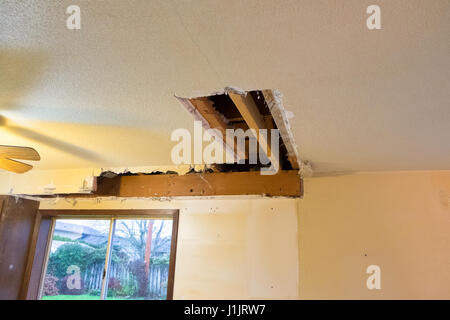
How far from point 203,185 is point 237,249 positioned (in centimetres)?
59

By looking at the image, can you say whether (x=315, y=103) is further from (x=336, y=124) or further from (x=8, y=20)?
(x=8, y=20)

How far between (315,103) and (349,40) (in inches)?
16.8

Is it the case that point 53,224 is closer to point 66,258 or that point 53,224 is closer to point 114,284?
point 66,258

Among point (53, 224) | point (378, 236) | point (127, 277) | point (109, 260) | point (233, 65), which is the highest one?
point (233, 65)

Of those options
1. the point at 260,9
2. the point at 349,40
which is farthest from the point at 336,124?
the point at 260,9

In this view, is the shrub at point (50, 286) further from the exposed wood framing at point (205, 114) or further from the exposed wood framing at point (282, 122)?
the exposed wood framing at point (282, 122)

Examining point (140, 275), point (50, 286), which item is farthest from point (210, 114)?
point (50, 286)

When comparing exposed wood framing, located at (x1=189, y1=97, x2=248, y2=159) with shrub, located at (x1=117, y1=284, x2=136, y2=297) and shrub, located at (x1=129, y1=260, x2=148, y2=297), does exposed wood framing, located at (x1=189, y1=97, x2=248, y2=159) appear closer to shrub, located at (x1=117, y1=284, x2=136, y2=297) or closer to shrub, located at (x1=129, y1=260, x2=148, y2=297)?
shrub, located at (x1=129, y1=260, x2=148, y2=297)

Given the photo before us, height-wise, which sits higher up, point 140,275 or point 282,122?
point 282,122

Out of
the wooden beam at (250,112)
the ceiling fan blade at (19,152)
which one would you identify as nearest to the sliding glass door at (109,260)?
the ceiling fan blade at (19,152)

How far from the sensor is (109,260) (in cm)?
297

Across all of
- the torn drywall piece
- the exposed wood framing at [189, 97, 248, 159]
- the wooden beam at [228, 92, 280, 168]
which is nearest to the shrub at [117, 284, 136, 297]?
the torn drywall piece

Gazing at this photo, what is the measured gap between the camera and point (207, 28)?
0.96 metres

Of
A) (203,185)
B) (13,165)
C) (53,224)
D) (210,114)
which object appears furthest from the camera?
(53,224)
